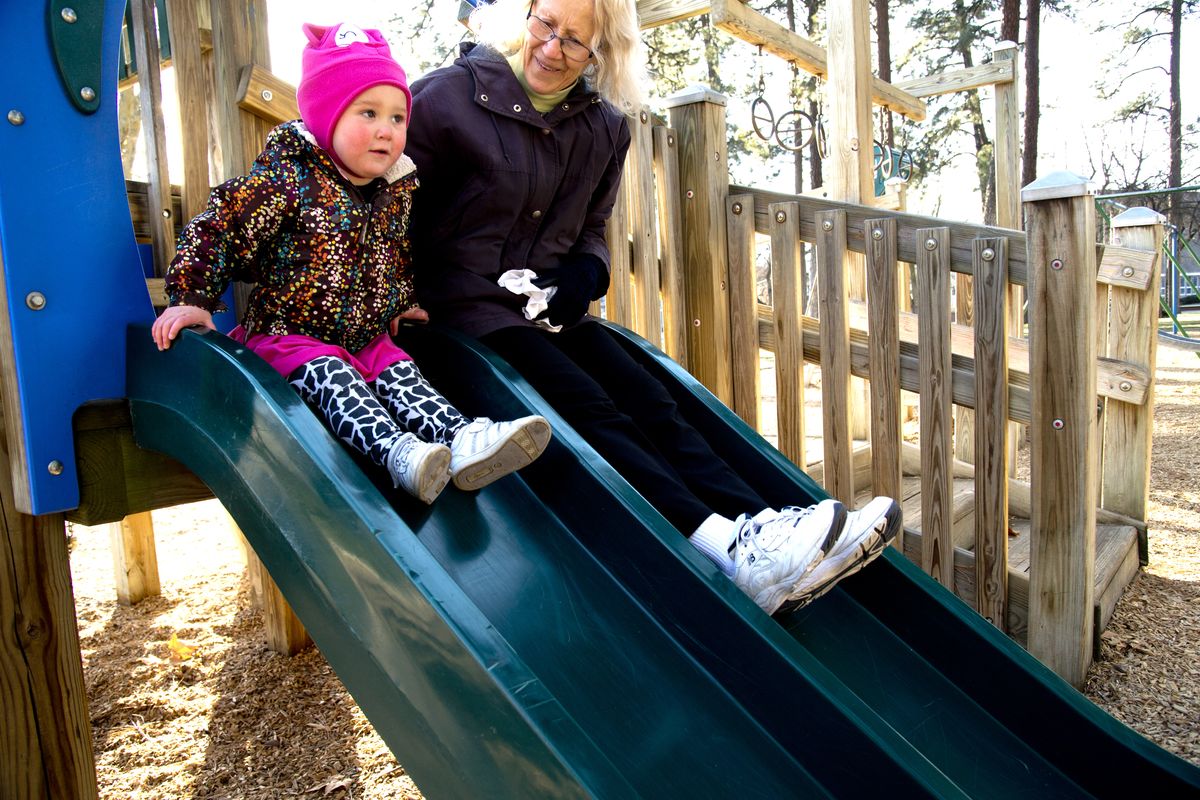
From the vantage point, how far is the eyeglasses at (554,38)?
227 cm

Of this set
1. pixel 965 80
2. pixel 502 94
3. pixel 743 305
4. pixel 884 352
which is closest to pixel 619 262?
pixel 743 305

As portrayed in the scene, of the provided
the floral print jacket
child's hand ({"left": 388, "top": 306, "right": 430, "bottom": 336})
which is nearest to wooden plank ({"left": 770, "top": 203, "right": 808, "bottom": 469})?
child's hand ({"left": 388, "top": 306, "right": 430, "bottom": 336})

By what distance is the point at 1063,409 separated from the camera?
282cm

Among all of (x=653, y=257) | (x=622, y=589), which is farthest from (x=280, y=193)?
(x=653, y=257)

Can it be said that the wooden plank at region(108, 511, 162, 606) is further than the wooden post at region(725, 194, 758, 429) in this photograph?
Yes

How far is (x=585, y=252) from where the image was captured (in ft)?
8.27

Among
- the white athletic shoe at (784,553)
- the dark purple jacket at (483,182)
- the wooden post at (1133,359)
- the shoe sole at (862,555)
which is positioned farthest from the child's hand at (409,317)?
the wooden post at (1133,359)

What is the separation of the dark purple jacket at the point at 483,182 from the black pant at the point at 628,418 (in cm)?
14

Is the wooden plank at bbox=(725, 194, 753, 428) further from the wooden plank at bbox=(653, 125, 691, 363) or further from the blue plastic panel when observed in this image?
the blue plastic panel

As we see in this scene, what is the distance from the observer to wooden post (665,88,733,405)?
11.5ft

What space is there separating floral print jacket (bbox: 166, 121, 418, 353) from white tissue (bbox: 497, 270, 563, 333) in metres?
0.33

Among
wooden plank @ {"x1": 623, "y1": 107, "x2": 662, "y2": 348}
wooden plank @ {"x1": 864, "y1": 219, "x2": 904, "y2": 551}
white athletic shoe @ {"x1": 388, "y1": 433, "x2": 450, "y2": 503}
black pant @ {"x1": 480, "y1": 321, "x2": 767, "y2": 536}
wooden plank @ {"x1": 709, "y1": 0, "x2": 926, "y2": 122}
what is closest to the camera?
white athletic shoe @ {"x1": 388, "y1": 433, "x2": 450, "y2": 503}

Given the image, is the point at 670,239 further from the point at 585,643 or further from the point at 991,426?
the point at 585,643

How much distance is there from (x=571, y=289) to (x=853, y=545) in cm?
100
